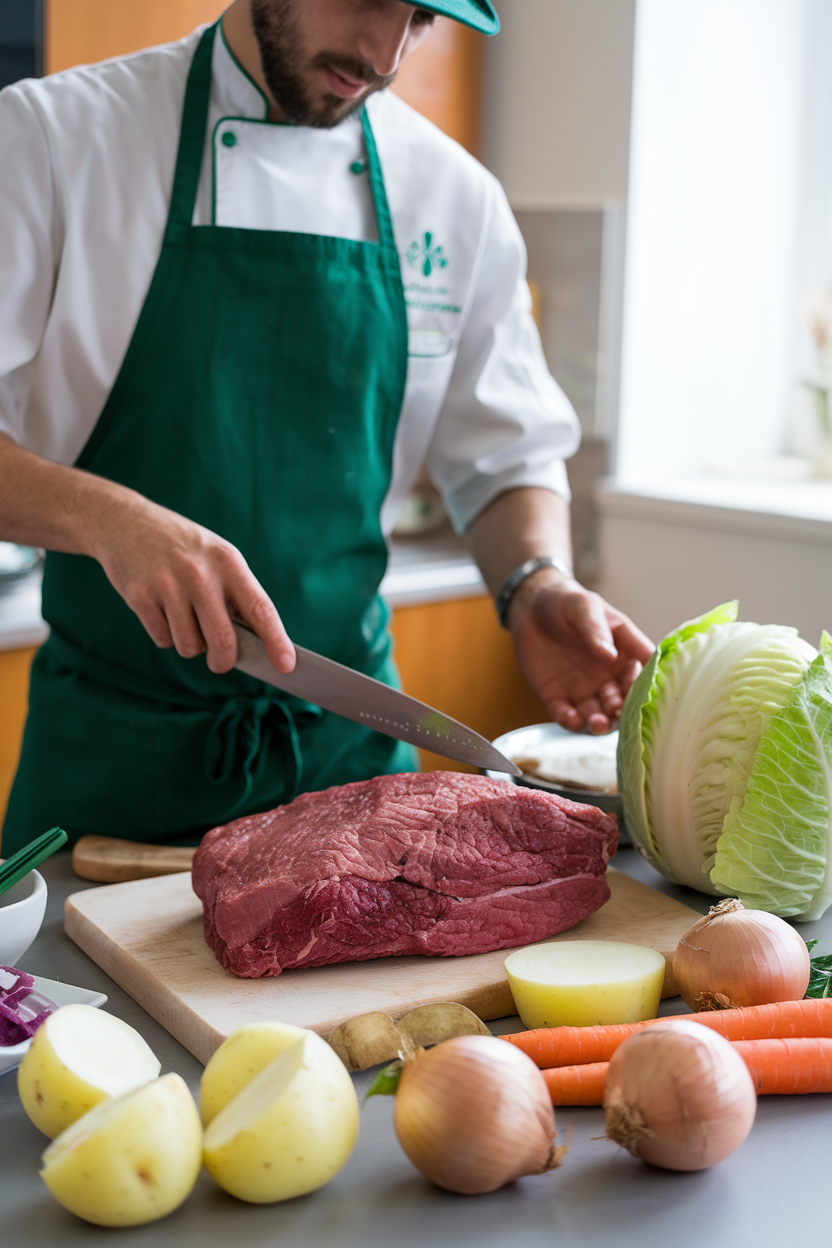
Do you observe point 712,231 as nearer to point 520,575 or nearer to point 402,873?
point 520,575

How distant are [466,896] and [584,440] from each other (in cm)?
221

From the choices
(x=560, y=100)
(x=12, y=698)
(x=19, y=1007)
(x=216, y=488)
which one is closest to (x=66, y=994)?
(x=19, y=1007)

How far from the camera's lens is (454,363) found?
1879 millimetres

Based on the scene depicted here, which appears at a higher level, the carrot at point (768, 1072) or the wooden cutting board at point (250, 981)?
the carrot at point (768, 1072)

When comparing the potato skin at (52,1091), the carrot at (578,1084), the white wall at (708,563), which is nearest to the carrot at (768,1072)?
the carrot at (578,1084)

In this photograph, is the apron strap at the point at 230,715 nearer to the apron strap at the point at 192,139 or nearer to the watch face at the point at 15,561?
the apron strap at the point at 192,139

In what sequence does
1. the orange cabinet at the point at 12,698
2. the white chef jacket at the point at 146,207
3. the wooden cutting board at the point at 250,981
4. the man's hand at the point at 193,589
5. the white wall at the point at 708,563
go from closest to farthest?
the wooden cutting board at the point at 250,981 → the man's hand at the point at 193,589 → the white chef jacket at the point at 146,207 → the orange cabinet at the point at 12,698 → the white wall at the point at 708,563

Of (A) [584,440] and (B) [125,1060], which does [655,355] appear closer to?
(A) [584,440]

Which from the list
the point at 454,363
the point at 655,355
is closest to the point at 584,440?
the point at 655,355

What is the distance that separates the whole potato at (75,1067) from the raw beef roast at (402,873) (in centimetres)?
21

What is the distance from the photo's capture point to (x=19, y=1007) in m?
0.92

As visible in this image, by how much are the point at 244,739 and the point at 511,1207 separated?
2.80ft

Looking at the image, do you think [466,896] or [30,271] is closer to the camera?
[466,896]

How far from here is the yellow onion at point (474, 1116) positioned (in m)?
0.73
